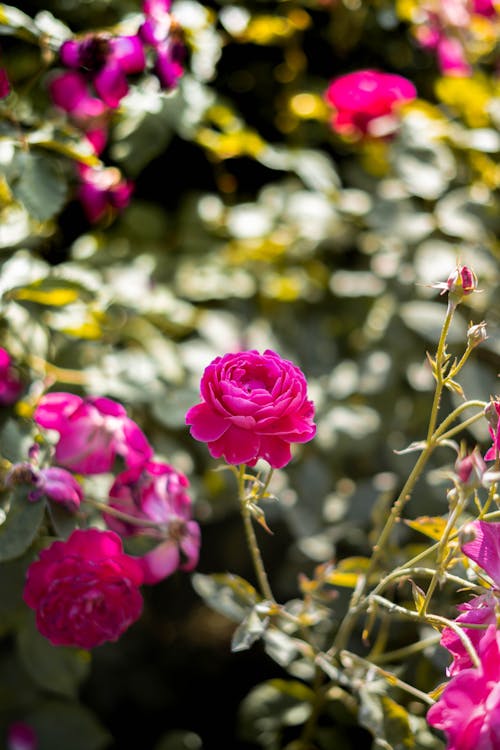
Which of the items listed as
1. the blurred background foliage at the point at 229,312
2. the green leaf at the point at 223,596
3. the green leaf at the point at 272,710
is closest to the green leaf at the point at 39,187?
the blurred background foliage at the point at 229,312

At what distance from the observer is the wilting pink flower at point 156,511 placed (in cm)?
95

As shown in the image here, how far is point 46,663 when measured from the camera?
113 cm

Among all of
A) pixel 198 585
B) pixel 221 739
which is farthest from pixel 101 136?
pixel 221 739

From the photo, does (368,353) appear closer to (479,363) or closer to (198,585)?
(479,363)

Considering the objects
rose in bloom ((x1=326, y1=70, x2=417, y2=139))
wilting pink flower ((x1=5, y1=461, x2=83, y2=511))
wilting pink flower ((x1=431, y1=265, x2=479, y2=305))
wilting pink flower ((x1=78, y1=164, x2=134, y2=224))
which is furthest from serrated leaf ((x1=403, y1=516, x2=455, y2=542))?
rose in bloom ((x1=326, y1=70, x2=417, y2=139))

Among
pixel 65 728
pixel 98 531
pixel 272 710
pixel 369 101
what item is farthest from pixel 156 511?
pixel 369 101

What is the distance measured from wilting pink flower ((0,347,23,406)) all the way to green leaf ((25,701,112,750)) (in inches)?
19.2

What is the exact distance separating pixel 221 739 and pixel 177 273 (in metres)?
0.89

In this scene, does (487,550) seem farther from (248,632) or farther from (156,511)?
(156,511)

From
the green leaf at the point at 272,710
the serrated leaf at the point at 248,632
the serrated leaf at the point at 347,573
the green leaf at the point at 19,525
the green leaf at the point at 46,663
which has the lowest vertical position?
the green leaf at the point at 272,710

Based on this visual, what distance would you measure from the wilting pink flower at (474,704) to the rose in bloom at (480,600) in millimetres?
42

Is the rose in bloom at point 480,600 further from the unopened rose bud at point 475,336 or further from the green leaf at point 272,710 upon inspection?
the green leaf at point 272,710

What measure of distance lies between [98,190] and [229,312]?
35cm

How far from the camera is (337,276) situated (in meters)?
1.69
